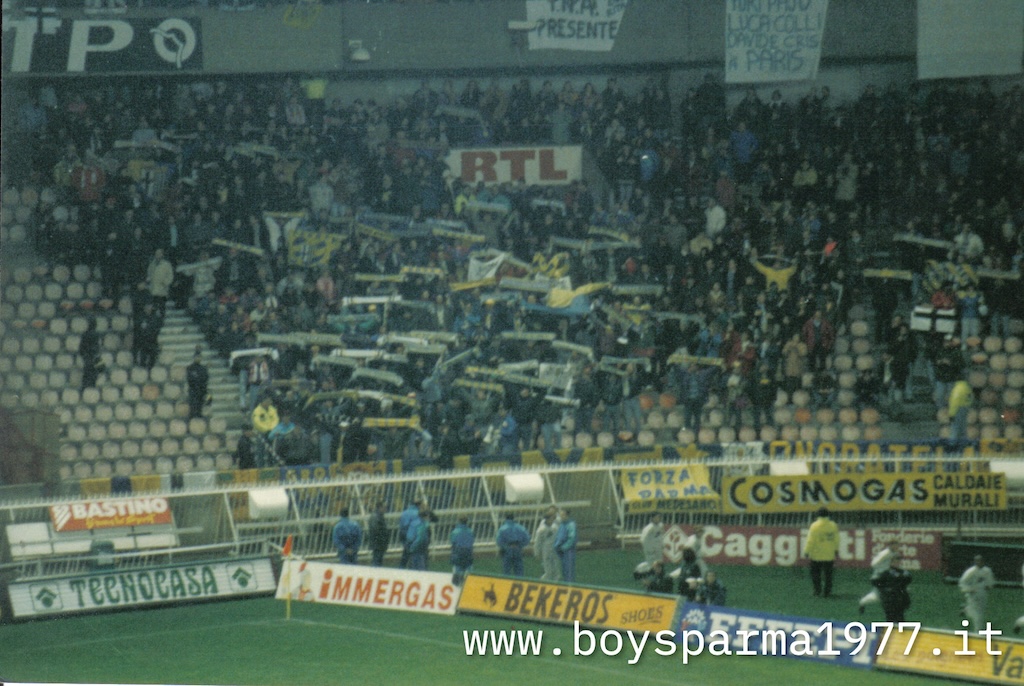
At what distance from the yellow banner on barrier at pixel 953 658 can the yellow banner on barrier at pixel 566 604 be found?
2151mm

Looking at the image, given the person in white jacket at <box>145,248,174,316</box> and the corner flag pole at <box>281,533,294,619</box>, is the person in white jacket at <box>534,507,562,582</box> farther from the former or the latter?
the person in white jacket at <box>145,248,174,316</box>

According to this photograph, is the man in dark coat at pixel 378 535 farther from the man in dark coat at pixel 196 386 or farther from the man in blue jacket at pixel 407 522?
the man in dark coat at pixel 196 386

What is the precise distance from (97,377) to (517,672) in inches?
433

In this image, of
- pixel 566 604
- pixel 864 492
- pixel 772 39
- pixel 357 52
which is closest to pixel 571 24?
pixel 772 39

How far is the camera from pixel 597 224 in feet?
79.0

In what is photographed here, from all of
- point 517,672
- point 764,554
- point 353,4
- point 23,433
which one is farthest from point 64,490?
point 353,4

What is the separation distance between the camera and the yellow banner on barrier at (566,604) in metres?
13.5

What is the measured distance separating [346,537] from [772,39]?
39.3ft

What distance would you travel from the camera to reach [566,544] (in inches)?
630

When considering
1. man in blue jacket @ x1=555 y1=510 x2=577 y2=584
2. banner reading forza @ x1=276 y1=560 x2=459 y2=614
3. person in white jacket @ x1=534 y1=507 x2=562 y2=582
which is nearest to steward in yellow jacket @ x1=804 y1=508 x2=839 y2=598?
man in blue jacket @ x1=555 y1=510 x2=577 y2=584

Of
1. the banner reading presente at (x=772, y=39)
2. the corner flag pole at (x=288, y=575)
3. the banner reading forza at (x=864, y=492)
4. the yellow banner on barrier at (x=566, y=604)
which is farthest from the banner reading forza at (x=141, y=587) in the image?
the banner reading presente at (x=772, y=39)

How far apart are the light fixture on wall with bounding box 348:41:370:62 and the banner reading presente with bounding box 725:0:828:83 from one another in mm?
6525

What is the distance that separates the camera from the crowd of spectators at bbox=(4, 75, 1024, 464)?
2136 cm

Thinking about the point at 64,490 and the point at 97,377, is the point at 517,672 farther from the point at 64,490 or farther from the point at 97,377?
the point at 97,377
